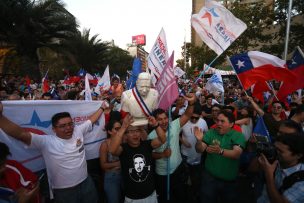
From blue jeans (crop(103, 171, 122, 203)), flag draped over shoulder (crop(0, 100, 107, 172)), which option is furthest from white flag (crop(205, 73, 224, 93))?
blue jeans (crop(103, 171, 122, 203))

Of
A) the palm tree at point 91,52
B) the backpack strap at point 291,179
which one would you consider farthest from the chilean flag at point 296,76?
the palm tree at point 91,52

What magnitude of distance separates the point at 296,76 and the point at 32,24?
16688mm

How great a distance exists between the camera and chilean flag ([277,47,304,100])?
472 cm

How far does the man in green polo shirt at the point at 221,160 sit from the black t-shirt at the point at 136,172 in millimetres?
748

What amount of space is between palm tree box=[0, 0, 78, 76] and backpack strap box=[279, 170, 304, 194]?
17.8m

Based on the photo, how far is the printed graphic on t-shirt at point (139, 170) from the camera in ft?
9.49

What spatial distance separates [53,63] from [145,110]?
30785 mm

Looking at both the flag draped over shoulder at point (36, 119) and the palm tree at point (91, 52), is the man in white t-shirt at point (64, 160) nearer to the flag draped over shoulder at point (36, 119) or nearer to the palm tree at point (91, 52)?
the flag draped over shoulder at point (36, 119)

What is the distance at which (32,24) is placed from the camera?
17.2 m

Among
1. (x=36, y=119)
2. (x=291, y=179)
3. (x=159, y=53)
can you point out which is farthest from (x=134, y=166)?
(x=159, y=53)

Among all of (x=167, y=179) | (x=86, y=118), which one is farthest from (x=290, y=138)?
(x=86, y=118)

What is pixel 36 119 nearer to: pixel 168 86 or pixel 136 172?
pixel 136 172

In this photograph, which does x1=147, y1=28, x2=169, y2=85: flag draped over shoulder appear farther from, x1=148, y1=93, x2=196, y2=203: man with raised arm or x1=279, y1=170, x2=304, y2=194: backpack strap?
x1=279, y1=170, x2=304, y2=194: backpack strap

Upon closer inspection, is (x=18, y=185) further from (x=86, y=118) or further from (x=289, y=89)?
(x=289, y=89)
